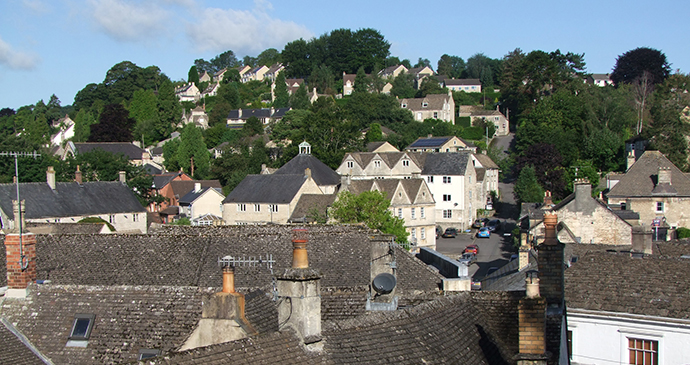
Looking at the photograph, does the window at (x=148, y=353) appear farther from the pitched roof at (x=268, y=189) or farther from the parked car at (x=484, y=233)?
A: the parked car at (x=484, y=233)

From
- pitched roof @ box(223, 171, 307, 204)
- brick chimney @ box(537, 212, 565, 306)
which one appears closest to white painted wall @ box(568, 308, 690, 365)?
brick chimney @ box(537, 212, 565, 306)

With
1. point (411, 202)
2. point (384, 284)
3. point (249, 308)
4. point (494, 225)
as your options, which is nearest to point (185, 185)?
point (411, 202)

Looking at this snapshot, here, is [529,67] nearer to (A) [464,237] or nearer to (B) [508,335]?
(A) [464,237]

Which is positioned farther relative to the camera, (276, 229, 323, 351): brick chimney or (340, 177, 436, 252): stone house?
(340, 177, 436, 252): stone house

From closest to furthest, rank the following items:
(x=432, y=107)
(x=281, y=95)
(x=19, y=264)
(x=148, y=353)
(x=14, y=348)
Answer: (x=14, y=348), (x=148, y=353), (x=19, y=264), (x=432, y=107), (x=281, y=95)

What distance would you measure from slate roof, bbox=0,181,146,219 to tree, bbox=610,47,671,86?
264ft

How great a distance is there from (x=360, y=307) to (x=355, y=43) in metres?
156

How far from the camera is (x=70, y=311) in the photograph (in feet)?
50.5

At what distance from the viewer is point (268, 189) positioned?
63.1m

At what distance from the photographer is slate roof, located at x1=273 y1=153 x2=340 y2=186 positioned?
69669 mm

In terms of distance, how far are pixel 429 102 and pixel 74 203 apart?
80.0m

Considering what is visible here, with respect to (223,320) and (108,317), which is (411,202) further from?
(223,320)

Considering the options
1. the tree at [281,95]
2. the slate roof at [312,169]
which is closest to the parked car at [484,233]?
the slate roof at [312,169]

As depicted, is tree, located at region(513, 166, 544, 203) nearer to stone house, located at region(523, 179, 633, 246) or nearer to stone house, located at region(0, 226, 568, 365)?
stone house, located at region(523, 179, 633, 246)
